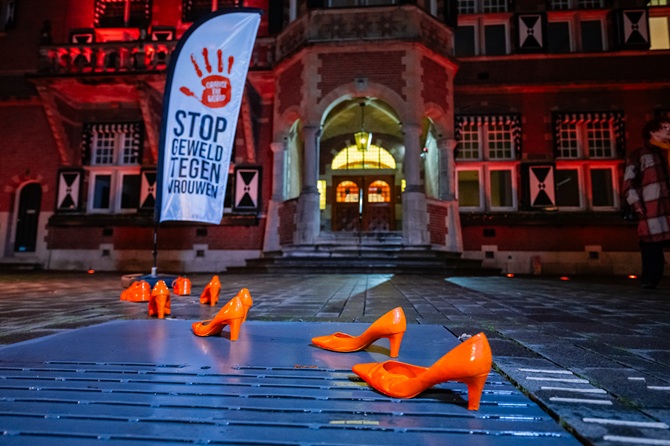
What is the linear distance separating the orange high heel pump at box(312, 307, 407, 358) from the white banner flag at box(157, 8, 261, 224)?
11.1 ft

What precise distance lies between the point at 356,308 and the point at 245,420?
2.29 meters

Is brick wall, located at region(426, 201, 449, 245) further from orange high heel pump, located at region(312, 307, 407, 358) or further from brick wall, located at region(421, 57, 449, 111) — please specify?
orange high heel pump, located at region(312, 307, 407, 358)

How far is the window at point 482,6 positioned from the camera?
12.8m

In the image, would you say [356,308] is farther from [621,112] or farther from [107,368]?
[621,112]

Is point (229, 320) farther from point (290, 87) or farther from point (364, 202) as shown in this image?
point (364, 202)

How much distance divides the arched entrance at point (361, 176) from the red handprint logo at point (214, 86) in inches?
346

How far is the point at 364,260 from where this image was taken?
9.16m

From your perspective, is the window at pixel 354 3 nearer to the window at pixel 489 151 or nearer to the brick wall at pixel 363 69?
the brick wall at pixel 363 69

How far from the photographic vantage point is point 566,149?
479 inches

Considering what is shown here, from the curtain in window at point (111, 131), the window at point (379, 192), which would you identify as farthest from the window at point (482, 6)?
the curtain in window at point (111, 131)

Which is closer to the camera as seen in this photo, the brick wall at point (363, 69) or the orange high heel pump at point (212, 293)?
the orange high heel pump at point (212, 293)

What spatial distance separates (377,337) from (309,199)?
8541 millimetres

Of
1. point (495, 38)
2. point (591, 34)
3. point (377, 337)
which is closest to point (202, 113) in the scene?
point (377, 337)

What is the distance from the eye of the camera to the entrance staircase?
8.76m
